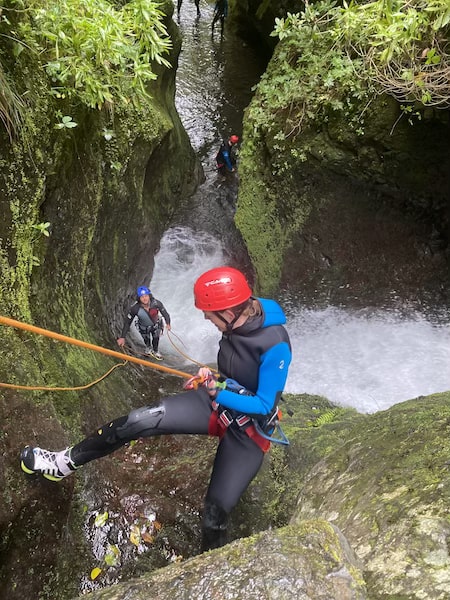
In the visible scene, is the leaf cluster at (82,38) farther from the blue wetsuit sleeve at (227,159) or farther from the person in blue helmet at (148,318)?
the blue wetsuit sleeve at (227,159)

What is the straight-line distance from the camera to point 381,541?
6.60ft

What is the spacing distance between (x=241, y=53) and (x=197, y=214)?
11972 mm

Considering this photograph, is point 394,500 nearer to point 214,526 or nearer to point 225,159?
point 214,526

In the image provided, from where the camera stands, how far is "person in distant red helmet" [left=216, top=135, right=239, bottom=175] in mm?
12531

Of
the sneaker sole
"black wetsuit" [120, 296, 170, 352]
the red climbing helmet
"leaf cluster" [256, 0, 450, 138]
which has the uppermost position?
"leaf cluster" [256, 0, 450, 138]

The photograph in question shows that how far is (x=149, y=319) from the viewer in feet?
23.9

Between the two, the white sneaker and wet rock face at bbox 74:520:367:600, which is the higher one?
wet rock face at bbox 74:520:367:600

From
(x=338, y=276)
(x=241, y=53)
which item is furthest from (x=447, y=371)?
(x=241, y=53)

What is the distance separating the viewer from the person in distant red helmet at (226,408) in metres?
3.00

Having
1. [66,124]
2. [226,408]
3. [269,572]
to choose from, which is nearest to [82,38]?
[66,124]

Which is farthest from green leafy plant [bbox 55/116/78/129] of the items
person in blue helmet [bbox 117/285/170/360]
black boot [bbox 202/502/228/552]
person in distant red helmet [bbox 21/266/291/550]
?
black boot [bbox 202/502/228/552]

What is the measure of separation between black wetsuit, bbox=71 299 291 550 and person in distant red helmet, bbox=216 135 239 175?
1020 cm

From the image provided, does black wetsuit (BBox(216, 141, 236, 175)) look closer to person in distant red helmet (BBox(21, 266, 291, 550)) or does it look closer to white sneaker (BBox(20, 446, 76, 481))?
person in distant red helmet (BBox(21, 266, 291, 550))

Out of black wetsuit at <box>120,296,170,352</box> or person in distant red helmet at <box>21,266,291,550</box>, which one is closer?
person in distant red helmet at <box>21,266,291,550</box>
